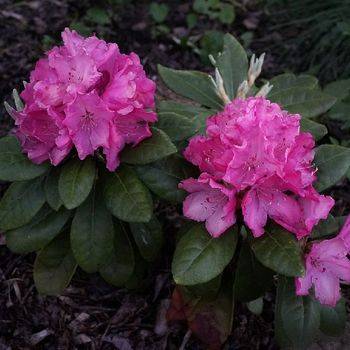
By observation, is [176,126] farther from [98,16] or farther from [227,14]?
[227,14]

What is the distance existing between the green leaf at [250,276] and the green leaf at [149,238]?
324 millimetres

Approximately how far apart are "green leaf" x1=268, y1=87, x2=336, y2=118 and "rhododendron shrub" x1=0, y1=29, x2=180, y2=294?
0.60 m

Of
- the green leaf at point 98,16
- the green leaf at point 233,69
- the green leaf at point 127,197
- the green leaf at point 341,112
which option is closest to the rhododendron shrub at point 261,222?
the green leaf at point 127,197

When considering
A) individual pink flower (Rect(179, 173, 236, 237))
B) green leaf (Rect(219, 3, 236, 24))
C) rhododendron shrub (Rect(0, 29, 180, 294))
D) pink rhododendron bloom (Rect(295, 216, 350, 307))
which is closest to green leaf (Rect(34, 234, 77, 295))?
rhododendron shrub (Rect(0, 29, 180, 294))

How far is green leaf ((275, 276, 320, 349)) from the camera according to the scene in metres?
1.83

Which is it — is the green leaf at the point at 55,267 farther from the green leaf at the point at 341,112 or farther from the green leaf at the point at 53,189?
the green leaf at the point at 341,112

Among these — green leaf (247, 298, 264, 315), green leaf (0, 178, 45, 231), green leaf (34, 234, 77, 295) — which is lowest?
green leaf (247, 298, 264, 315)

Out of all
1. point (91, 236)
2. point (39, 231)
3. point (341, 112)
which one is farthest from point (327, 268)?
point (341, 112)

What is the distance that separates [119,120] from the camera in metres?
1.75

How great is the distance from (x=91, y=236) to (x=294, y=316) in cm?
69

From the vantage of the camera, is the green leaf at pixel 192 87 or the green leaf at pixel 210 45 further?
the green leaf at pixel 210 45

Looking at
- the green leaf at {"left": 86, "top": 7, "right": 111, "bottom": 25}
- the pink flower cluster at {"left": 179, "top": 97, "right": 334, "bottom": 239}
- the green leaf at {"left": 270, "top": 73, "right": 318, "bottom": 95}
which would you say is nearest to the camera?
the pink flower cluster at {"left": 179, "top": 97, "right": 334, "bottom": 239}

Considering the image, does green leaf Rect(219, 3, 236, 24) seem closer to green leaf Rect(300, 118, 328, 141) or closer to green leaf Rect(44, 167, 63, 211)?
green leaf Rect(300, 118, 328, 141)

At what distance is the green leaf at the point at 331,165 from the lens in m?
1.78
